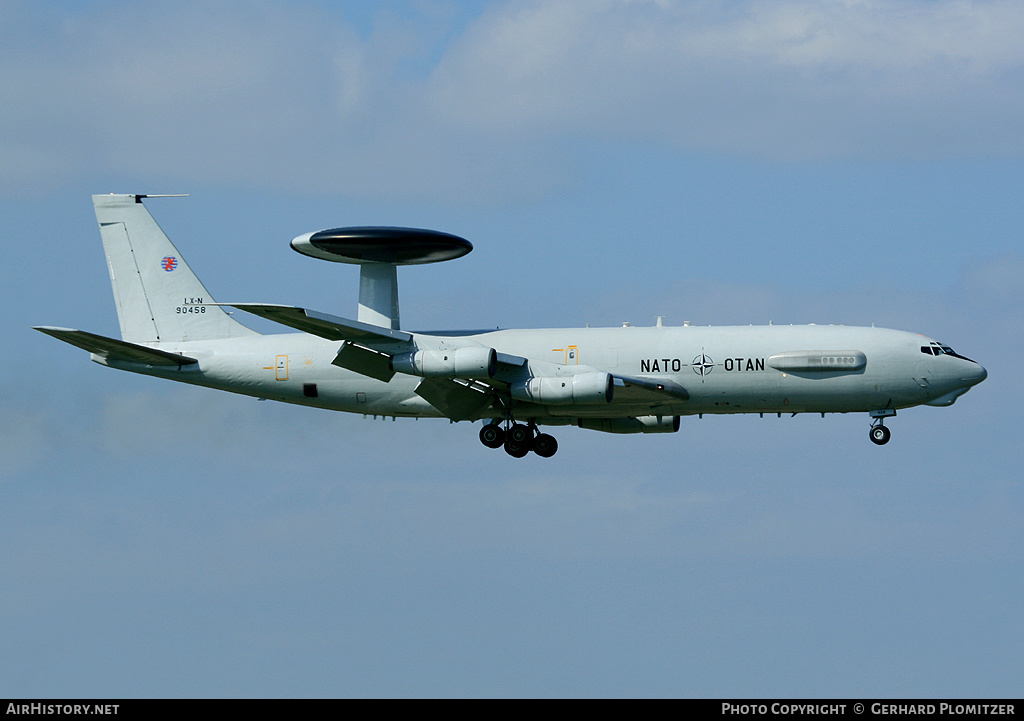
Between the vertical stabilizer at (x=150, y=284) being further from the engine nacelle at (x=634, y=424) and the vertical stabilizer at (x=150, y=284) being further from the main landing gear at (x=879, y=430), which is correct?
the main landing gear at (x=879, y=430)

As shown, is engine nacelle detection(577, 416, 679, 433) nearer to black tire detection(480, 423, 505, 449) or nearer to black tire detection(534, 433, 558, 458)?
black tire detection(534, 433, 558, 458)

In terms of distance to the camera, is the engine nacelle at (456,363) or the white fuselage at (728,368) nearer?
the engine nacelle at (456,363)

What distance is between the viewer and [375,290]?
50031mm

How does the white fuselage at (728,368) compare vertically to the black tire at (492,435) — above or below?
above

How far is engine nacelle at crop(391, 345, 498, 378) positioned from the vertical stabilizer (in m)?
10.7

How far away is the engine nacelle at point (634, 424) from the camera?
53844 millimetres

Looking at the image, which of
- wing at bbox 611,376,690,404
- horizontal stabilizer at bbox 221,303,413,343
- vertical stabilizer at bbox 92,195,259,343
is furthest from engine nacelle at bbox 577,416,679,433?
vertical stabilizer at bbox 92,195,259,343

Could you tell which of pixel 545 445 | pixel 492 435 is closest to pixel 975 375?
pixel 545 445

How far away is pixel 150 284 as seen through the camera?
55.5 meters

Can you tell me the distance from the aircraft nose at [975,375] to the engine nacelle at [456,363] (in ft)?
59.0

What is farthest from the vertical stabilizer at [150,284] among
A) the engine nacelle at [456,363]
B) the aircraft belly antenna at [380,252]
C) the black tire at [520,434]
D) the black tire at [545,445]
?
the black tire at [545,445]

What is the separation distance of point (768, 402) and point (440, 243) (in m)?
13.7

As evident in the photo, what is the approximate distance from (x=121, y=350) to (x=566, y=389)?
58.7ft

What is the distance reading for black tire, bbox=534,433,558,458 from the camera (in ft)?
173
